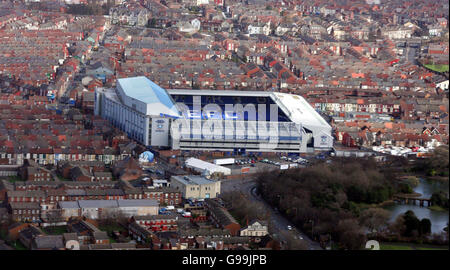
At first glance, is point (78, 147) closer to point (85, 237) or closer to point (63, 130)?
point (63, 130)

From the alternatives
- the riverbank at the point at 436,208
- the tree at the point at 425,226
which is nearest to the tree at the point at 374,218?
the tree at the point at 425,226

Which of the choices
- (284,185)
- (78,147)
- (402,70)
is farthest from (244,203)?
(402,70)

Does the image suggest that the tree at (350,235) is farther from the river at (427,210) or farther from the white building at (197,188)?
the white building at (197,188)

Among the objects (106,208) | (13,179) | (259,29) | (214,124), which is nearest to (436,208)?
(106,208)

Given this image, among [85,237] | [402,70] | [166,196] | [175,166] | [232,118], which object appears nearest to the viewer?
[85,237]

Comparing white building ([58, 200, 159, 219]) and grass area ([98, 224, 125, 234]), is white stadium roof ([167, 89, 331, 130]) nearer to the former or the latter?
white building ([58, 200, 159, 219])

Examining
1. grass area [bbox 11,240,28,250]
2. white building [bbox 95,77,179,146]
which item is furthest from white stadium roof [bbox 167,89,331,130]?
grass area [bbox 11,240,28,250]
